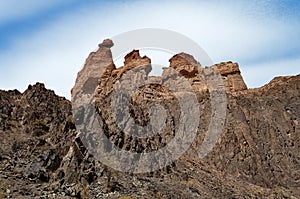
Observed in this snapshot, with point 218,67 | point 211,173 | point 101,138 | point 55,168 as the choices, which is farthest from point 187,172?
point 218,67

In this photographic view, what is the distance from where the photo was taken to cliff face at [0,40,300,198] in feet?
78.3

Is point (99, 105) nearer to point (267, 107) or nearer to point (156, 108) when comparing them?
point (156, 108)

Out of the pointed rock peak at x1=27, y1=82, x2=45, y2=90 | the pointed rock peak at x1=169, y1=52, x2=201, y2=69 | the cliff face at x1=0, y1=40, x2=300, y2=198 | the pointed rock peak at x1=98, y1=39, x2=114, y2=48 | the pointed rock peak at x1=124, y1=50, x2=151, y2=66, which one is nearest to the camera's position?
the cliff face at x1=0, y1=40, x2=300, y2=198

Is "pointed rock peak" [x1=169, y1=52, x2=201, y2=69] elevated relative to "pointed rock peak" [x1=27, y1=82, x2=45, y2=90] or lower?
elevated

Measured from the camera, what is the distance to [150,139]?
30.7 meters

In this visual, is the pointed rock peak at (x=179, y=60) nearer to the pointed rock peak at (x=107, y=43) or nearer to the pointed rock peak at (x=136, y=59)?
the pointed rock peak at (x=136, y=59)

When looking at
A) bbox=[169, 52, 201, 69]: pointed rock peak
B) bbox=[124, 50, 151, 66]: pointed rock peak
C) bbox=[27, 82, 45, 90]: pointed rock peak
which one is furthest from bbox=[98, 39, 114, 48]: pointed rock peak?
bbox=[27, 82, 45, 90]: pointed rock peak

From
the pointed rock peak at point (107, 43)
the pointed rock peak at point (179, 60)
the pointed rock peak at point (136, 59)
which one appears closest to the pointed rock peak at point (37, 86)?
the pointed rock peak at point (136, 59)

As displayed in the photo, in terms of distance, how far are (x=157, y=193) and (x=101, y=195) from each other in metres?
3.00

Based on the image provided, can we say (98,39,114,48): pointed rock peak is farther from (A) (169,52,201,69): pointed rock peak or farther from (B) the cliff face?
(A) (169,52,201,69): pointed rock peak

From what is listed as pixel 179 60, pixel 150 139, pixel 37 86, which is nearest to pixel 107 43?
pixel 179 60

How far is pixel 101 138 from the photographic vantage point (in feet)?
91.4

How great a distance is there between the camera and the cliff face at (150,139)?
940 inches

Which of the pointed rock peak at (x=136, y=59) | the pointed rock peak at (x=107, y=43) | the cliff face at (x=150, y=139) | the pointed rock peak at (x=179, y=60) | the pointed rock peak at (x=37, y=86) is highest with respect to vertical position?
the pointed rock peak at (x=107, y=43)
